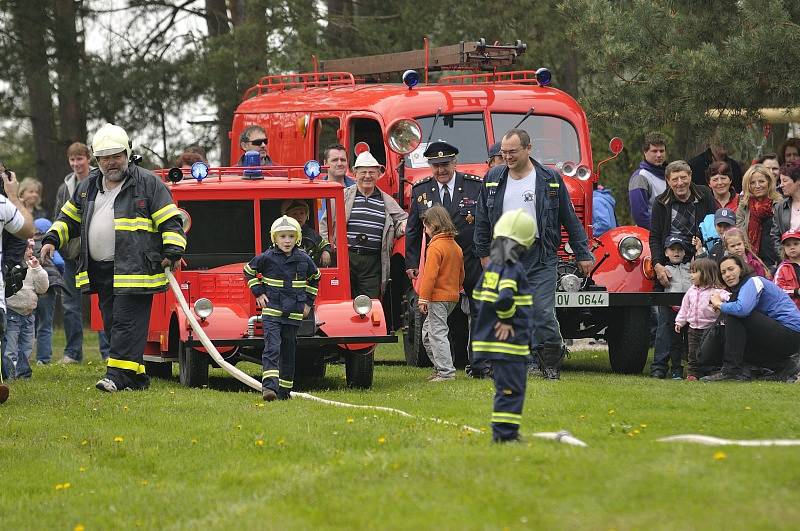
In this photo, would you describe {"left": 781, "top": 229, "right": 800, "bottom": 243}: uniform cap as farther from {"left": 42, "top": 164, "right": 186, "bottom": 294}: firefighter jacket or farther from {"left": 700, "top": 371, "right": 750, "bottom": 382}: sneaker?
{"left": 42, "top": 164, "right": 186, "bottom": 294}: firefighter jacket

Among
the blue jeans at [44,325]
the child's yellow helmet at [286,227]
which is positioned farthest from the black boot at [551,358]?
the blue jeans at [44,325]

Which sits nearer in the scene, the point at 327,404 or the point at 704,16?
the point at 327,404

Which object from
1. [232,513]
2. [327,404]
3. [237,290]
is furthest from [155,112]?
[232,513]

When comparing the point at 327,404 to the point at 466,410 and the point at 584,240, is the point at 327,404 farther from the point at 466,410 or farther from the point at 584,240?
the point at 584,240

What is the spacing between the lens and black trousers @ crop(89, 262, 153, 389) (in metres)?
12.7

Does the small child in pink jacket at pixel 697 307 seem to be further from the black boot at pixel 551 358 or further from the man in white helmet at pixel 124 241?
the man in white helmet at pixel 124 241

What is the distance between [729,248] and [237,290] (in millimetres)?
4301

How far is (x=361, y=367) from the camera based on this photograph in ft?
43.0

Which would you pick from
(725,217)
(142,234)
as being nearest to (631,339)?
(725,217)

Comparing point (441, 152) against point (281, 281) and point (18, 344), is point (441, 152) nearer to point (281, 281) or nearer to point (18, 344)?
point (281, 281)

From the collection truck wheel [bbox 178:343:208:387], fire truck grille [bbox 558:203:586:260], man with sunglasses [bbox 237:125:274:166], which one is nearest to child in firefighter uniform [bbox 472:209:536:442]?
truck wheel [bbox 178:343:208:387]

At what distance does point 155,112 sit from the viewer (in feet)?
94.0

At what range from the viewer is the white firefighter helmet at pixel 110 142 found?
41.5 feet

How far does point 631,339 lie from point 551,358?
6.23 ft
